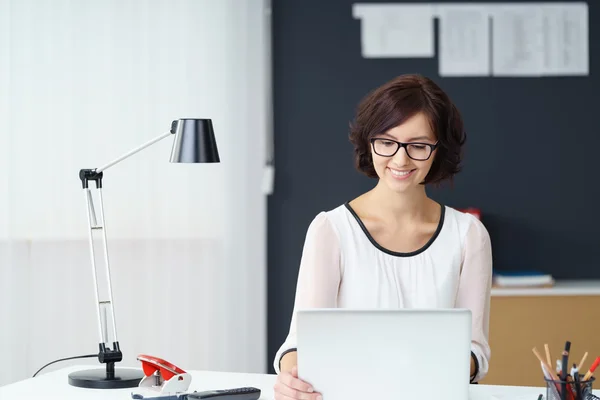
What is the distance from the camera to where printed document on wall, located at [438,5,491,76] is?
4.27 meters

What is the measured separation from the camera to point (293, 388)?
5.85 ft

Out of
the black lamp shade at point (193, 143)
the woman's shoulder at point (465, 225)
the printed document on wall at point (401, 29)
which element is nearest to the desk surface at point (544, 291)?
the printed document on wall at point (401, 29)

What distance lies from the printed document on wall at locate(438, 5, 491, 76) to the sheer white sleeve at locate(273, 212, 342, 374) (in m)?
2.20

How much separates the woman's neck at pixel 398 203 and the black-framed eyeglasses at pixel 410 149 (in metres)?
0.12

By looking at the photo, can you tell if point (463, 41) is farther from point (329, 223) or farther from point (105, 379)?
point (105, 379)

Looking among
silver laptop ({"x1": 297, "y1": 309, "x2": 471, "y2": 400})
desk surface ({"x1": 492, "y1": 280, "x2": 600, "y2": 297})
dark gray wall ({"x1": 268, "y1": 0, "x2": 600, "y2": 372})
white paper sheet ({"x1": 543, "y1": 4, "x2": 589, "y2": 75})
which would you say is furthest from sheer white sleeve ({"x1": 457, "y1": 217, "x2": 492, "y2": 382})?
white paper sheet ({"x1": 543, "y1": 4, "x2": 589, "y2": 75})

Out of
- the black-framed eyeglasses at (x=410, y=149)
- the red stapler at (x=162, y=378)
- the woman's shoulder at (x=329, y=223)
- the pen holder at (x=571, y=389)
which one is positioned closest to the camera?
the pen holder at (x=571, y=389)

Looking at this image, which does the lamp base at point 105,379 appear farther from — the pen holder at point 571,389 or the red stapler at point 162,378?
the pen holder at point 571,389

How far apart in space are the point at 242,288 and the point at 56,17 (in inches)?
60.3

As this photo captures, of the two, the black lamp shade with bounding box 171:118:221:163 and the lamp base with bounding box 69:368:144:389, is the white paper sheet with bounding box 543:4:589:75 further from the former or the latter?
the lamp base with bounding box 69:368:144:389

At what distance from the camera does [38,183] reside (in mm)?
Result: 4105

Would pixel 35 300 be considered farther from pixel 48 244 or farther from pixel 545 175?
pixel 545 175

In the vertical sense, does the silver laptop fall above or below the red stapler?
above

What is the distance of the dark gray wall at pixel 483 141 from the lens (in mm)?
4309
